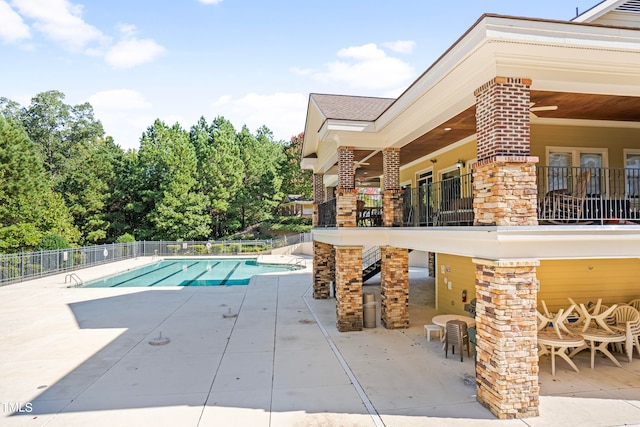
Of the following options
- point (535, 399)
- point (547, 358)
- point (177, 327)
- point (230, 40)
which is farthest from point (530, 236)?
point (230, 40)

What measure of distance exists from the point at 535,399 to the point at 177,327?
9501 mm

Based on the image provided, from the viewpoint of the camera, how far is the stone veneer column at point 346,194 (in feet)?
35.9

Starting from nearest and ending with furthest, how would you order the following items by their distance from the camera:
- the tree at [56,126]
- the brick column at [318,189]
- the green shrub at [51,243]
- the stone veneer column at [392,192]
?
the stone veneer column at [392,192], the brick column at [318,189], the green shrub at [51,243], the tree at [56,126]

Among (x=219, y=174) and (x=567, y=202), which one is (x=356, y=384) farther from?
(x=219, y=174)

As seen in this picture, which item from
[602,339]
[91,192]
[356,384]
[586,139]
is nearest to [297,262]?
[586,139]

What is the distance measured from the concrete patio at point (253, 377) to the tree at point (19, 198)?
15202 mm

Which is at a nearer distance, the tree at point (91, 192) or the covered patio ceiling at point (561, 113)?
the covered patio ceiling at point (561, 113)

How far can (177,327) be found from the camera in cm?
1125

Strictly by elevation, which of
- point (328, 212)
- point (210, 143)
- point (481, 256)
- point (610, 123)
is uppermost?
point (210, 143)

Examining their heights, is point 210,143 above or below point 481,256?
above

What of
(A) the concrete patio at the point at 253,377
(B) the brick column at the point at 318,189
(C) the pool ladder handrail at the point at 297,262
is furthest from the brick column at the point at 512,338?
(C) the pool ladder handrail at the point at 297,262

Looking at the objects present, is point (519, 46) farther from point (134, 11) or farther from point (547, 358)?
point (134, 11)

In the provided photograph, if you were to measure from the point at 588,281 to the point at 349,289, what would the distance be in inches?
251

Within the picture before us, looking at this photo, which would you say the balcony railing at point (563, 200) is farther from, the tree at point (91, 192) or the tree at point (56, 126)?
the tree at point (56, 126)
